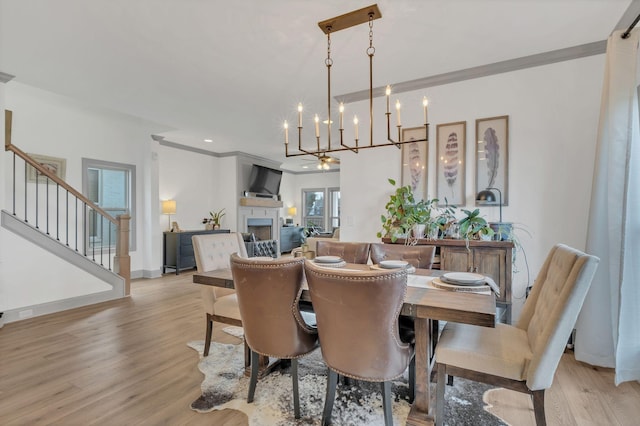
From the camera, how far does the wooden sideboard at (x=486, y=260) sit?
9.50ft

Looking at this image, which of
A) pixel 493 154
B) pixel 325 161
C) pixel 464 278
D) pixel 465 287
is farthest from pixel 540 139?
pixel 325 161

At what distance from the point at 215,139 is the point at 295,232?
4351 millimetres

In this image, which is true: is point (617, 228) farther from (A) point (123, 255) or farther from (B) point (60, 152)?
(B) point (60, 152)

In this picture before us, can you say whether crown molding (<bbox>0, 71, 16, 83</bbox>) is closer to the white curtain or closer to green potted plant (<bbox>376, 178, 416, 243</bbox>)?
green potted plant (<bbox>376, 178, 416, 243</bbox>)

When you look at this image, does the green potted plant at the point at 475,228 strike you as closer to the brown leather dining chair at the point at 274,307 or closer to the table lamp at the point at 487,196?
the table lamp at the point at 487,196

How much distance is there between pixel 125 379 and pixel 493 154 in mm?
3839

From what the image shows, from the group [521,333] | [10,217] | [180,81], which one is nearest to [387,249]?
[521,333]

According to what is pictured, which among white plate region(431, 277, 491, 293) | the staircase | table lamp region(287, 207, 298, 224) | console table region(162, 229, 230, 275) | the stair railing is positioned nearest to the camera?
white plate region(431, 277, 491, 293)

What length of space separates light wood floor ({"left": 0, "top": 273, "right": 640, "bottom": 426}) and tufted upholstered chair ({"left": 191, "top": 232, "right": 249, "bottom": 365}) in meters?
0.39

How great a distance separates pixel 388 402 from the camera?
64.2 inches

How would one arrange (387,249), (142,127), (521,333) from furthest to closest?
(142,127) < (387,249) < (521,333)

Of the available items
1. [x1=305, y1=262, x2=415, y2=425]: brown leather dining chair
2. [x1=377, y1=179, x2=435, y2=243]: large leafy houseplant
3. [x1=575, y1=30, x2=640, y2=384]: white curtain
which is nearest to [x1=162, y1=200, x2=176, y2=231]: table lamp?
[x1=377, y1=179, x2=435, y2=243]: large leafy houseplant

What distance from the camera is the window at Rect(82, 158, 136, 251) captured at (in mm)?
5273

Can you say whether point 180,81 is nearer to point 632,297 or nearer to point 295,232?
point 632,297
